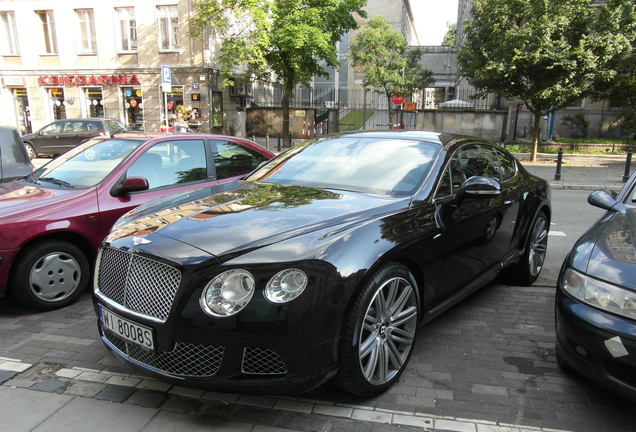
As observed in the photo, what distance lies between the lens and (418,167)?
3490 millimetres

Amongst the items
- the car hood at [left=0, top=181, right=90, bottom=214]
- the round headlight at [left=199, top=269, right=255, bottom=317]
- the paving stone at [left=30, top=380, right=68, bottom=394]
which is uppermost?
the car hood at [left=0, top=181, right=90, bottom=214]

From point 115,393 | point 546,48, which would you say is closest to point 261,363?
point 115,393

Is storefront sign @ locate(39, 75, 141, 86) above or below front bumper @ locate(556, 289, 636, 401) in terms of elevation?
above

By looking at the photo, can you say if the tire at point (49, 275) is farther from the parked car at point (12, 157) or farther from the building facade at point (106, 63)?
the building facade at point (106, 63)

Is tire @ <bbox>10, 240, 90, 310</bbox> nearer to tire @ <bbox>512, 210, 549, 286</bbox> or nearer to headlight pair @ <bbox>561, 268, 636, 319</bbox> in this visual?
headlight pair @ <bbox>561, 268, 636, 319</bbox>

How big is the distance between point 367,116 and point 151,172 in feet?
96.1

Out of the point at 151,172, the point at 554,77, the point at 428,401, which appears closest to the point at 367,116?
the point at 554,77

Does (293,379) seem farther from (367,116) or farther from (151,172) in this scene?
(367,116)

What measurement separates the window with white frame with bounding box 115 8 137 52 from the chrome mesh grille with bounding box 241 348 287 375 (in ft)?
92.6

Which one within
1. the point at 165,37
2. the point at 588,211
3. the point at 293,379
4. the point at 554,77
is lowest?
the point at 588,211

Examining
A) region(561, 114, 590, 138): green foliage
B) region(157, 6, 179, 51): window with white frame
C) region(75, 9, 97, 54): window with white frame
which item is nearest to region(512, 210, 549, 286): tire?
region(561, 114, 590, 138): green foliage

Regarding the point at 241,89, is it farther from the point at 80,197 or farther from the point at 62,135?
the point at 80,197

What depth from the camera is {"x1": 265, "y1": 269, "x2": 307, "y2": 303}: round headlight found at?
2.26 metres

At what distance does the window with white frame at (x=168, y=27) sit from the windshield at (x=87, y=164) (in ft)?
76.8
